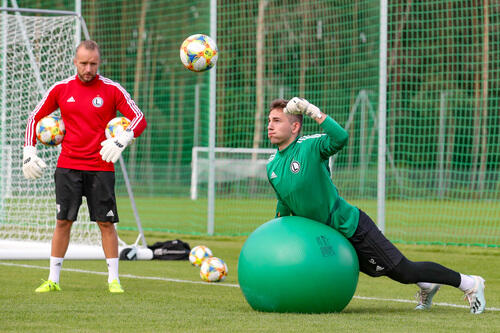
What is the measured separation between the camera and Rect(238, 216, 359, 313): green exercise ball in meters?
5.88

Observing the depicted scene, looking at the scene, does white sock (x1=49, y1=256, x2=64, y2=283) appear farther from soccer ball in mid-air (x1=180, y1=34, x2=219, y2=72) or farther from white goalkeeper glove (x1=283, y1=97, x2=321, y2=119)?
white goalkeeper glove (x1=283, y1=97, x2=321, y2=119)

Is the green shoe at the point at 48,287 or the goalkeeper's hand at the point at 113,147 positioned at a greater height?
the goalkeeper's hand at the point at 113,147

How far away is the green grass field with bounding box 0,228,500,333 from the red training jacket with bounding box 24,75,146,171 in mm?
1109

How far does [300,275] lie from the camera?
5.87m

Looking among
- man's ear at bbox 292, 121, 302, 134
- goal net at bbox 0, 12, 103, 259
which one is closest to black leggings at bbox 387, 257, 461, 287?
man's ear at bbox 292, 121, 302, 134

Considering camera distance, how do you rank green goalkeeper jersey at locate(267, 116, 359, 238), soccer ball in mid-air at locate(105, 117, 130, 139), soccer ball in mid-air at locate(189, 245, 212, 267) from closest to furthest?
green goalkeeper jersey at locate(267, 116, 359, 238), soccer ball in mid-air at locate(105, 117, 130, 139), soccer ball in mid-air at locate(189, 245, 212, 267)

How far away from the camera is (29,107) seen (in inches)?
463

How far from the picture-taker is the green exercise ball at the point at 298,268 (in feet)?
19.3

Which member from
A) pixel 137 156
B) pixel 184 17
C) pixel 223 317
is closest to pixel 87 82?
pixel 223 317

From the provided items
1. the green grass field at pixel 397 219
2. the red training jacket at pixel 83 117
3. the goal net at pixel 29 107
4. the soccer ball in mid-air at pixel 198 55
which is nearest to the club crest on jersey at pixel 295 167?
the red training jacket at pixel 83 117

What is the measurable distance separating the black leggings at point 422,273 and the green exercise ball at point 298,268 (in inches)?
15.2

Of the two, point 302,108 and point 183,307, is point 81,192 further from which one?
point 302,108

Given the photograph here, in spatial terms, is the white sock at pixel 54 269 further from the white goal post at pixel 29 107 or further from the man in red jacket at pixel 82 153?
the white goal post at pixel 29 107

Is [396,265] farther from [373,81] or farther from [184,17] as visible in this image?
[184,17]
